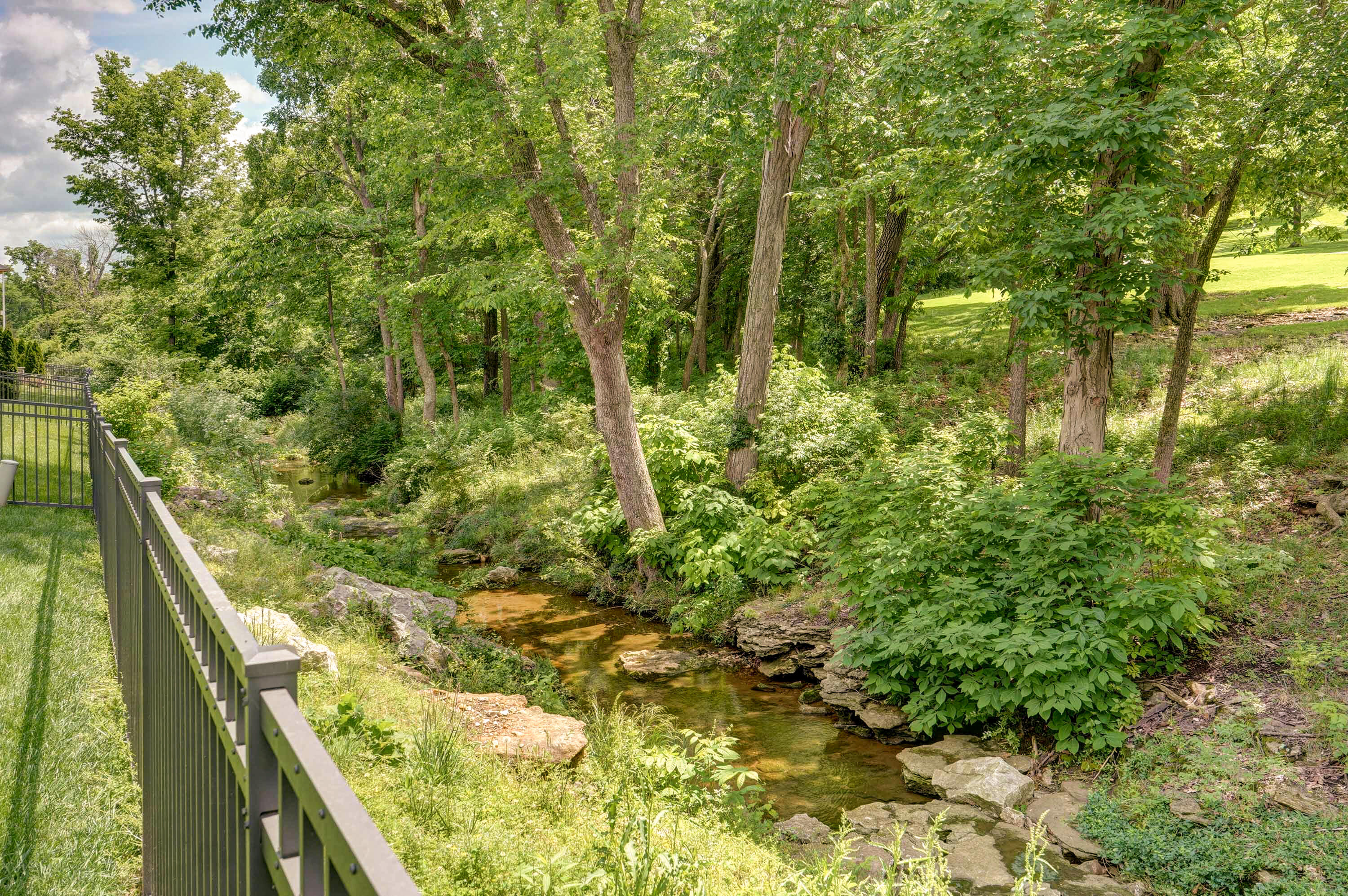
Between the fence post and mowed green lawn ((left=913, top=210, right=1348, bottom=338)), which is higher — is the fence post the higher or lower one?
the lower one

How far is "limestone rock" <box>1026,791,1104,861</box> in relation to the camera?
5699 millimetres

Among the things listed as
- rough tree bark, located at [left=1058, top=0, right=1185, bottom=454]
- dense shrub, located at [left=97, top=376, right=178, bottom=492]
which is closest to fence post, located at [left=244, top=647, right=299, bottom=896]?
rough tree bark, located at [left=1058, top=0, right=1185, bottom=454]

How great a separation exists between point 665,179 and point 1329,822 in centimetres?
1050

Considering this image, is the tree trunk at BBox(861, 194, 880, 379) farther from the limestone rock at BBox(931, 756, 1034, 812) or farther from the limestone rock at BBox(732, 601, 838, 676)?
the limestone rock at BBox(931, 756, 1034, 812)

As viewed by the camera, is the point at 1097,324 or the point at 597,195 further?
the point at 597,195

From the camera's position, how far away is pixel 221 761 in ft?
6.19

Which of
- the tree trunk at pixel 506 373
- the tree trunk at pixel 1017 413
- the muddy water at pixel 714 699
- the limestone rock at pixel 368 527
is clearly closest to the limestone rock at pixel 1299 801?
the muddy water at pixel 714 699

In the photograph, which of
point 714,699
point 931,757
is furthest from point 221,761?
point 714,699

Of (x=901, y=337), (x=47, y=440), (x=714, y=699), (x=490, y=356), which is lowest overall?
(x=714, y=699)

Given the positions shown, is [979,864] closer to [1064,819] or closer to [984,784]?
[1064,819]

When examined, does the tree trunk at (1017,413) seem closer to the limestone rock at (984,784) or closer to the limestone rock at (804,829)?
the limestone rock at (984,784)

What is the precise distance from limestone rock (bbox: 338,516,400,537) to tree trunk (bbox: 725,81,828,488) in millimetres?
8198

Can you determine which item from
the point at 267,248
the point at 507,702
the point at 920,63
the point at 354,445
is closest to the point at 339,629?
the point at 507,702

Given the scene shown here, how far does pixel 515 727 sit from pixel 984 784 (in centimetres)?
397
